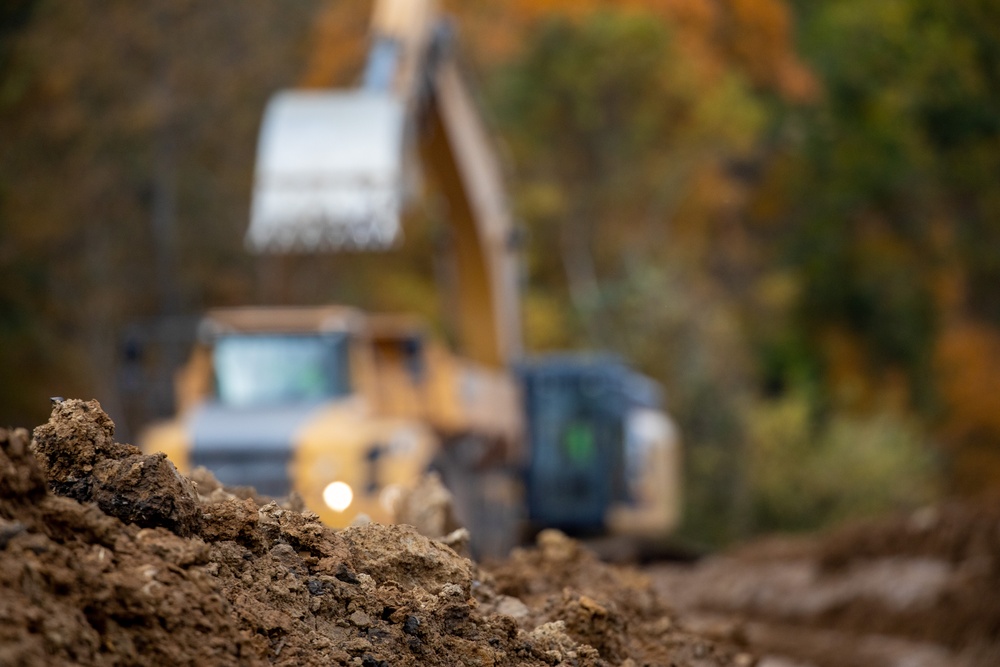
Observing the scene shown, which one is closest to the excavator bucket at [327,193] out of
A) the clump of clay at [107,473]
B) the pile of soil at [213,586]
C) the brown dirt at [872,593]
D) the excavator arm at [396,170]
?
the excavator arm at [396,170]

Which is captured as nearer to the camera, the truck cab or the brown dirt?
the brown dirt

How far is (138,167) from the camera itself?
2653 cm

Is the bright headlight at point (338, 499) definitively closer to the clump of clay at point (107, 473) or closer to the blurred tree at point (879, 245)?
the clump of clay at point (107, 473)

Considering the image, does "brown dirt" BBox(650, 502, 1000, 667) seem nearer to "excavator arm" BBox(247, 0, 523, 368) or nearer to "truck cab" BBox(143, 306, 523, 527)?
"truck cab" BBox(143, 306, 523, 527)

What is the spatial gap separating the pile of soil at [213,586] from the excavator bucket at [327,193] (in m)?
8.39

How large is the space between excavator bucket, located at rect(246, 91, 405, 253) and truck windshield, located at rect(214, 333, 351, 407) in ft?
2.65

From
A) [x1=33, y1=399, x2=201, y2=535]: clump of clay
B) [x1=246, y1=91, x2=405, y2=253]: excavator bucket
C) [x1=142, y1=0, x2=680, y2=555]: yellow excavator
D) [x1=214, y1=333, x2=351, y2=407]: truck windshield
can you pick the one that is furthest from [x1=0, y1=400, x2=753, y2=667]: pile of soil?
[x1=246, y1=91, x2=405, y2=253]: excavator bucket

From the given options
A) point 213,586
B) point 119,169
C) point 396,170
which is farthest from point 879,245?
point 213,586

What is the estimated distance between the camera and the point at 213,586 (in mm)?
3529

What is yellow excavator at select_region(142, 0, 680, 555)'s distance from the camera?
1227 cm

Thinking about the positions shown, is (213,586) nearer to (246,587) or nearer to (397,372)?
(246,587)

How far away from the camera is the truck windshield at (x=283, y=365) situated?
43.7ft

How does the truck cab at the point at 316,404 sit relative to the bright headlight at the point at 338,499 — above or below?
above

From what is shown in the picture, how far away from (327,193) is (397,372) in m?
1.89
